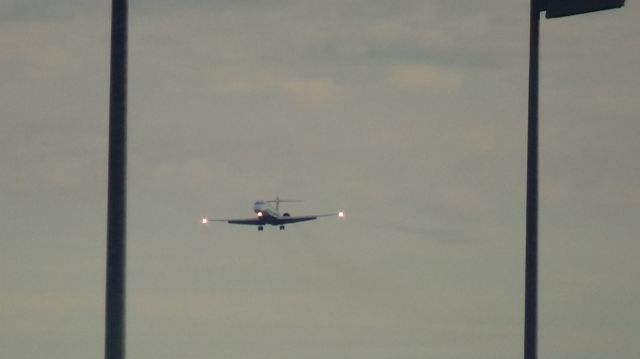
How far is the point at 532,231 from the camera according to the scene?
16703mm

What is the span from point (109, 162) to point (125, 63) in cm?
100

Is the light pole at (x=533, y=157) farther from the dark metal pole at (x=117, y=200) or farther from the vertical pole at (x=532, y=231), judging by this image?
Answer: the dark metal pole at (x=117, y=200)

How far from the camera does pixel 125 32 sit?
1409cm

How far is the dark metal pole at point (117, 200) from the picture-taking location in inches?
531

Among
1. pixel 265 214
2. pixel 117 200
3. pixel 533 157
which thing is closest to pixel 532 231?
pixel 533 157

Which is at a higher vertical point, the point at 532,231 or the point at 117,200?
the point at 117,200

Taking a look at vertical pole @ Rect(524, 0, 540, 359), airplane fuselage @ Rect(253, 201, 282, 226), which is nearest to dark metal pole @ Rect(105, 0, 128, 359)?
vertical pole @ Rect(524, 0, 540, 359)

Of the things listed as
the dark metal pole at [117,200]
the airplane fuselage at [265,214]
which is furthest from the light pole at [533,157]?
the airplane fuselage at [265,214]

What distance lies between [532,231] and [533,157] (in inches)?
35.4

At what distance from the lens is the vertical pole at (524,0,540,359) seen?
1656 centimetres

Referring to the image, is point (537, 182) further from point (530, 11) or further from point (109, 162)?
point (109, 162)

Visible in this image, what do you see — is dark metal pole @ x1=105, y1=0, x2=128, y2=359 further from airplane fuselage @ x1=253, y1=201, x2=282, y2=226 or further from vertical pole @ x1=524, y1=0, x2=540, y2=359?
airplane fuselage @ x1=253, y1=201, x2=282, y2=226

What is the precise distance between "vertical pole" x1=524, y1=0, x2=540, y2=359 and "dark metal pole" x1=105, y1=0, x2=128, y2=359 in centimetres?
523

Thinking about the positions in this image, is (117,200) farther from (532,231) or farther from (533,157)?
(533,157)
